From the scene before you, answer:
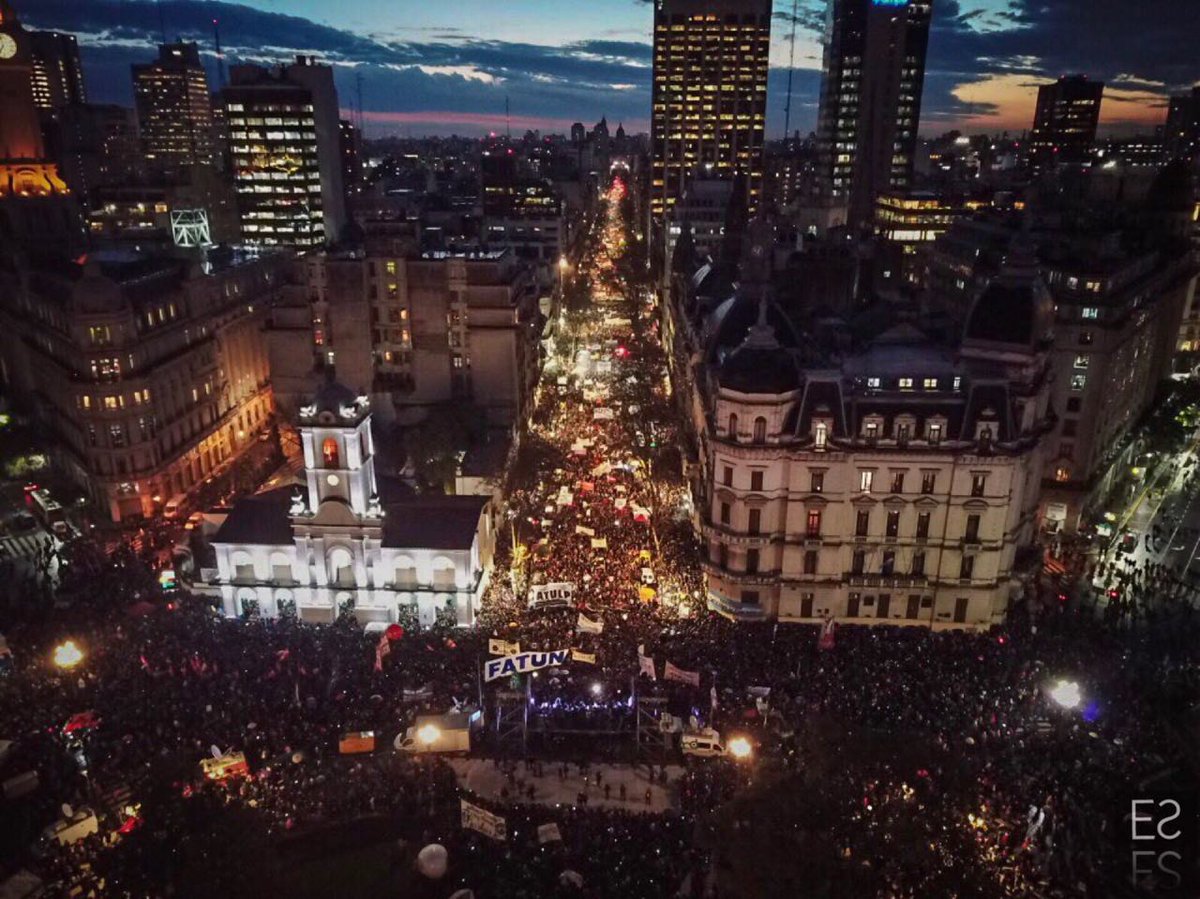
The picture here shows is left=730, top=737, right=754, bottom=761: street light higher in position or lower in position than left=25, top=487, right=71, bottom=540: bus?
higher

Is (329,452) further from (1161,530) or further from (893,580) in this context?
(1161,530)

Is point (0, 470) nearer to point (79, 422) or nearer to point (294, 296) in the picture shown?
point (79, 422)

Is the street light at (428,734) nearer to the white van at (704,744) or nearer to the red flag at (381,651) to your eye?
the red flag at (381,651)

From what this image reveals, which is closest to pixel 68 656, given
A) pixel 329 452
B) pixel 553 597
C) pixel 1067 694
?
pixel 329 452

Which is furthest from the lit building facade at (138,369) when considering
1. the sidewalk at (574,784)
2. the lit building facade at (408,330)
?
the sidewalk at (574,784)

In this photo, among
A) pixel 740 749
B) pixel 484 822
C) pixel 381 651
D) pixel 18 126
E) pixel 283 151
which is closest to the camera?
A: pixel 484 822

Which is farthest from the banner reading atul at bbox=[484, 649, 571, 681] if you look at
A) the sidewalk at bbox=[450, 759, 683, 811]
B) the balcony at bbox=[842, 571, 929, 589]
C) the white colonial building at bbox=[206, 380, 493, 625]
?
the balcony at bbox=[842, 571, 929, 589]

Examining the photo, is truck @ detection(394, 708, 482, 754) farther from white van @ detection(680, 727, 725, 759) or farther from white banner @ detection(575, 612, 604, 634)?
white van @ detection(680, 727, 725, 759)
